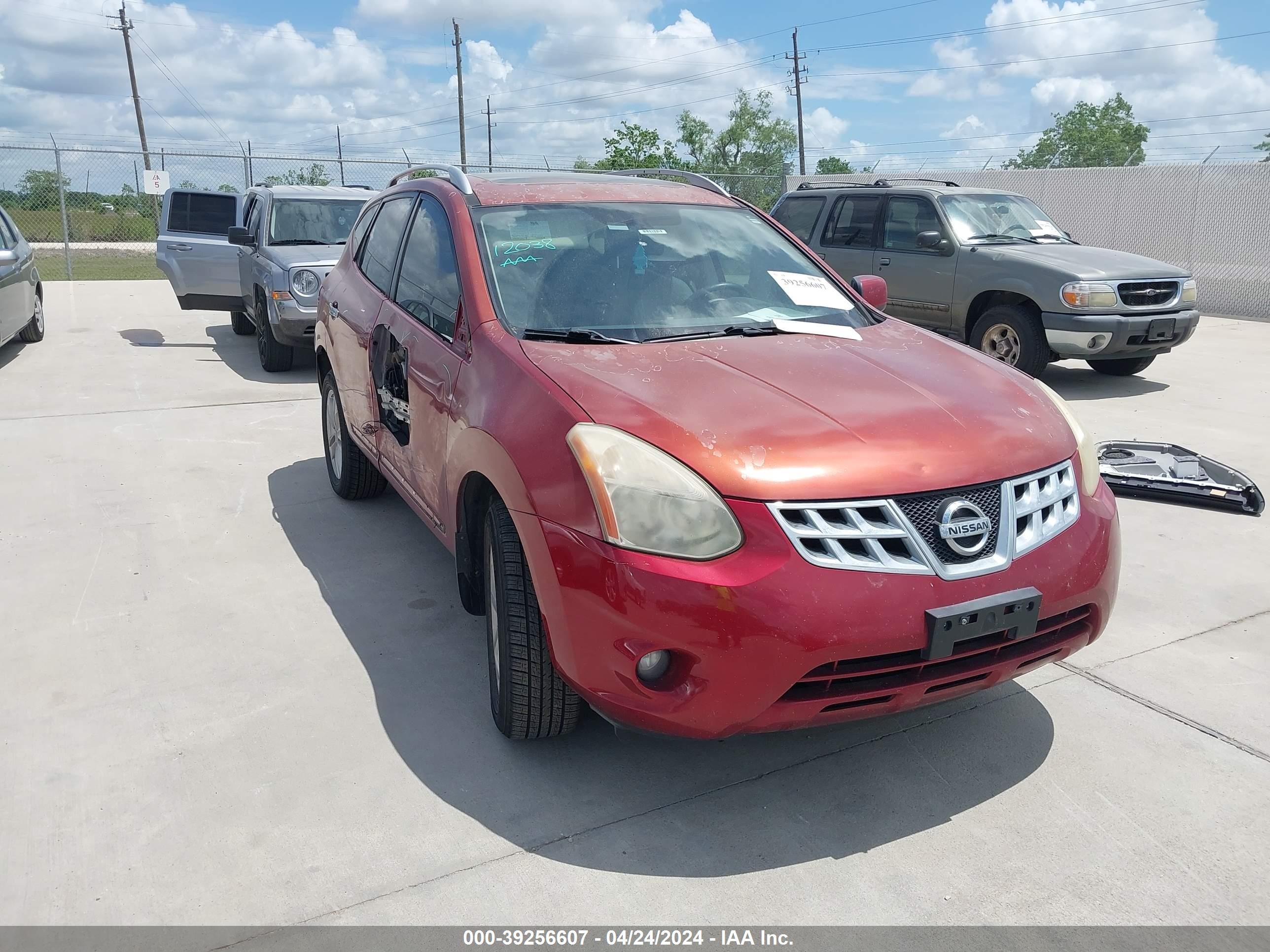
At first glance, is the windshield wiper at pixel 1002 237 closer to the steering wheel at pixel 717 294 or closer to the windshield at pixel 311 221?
the windshield at pixel 311 221

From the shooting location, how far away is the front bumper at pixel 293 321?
9188 millimetres

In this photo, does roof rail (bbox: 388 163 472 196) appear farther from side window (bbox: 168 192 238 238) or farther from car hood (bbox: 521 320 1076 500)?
side window (bbox: 168 192 238 238)

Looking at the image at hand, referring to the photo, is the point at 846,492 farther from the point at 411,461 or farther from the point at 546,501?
the point at 411,461

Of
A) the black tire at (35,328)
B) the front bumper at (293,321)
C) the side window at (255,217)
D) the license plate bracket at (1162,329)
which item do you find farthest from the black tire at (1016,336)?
the black tire at (35,328)

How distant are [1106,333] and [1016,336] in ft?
2.58

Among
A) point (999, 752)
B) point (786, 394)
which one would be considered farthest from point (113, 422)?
point (999, 752)

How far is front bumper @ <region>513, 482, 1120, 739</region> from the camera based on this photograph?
2457mm

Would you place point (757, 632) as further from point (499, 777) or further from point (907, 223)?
point (907, 223)

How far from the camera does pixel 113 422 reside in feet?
25.1

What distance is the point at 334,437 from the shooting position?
5844 mm

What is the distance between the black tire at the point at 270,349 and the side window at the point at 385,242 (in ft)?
16.1

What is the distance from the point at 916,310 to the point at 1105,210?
10.8 metres
